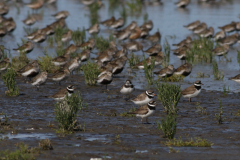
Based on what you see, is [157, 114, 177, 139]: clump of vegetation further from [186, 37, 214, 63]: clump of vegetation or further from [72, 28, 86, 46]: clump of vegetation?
[72, 28, 86, 46]: clump of vegetation

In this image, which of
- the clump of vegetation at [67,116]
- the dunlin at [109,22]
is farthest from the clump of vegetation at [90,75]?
the dunlin at [109,22]

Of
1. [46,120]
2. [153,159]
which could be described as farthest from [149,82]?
[153,159]

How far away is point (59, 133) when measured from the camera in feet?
36.0

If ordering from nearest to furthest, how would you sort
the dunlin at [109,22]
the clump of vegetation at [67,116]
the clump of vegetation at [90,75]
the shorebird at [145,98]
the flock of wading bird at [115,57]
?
the clump of vegetation at [67,116] → the shorebird at [145,98] → the flock of wading bird at [115,57] → the clump of vegetation at [90,75] → the dunlin at [109,22]

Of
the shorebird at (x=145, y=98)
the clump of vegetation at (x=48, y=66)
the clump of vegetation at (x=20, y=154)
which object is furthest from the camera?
the clump of vegetation at (x=48, y=66)

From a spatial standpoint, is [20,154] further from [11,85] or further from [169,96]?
[11,85]

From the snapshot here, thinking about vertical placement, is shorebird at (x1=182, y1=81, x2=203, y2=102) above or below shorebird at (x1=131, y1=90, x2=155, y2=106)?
below

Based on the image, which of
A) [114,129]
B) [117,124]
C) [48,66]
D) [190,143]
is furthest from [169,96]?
[48,66]

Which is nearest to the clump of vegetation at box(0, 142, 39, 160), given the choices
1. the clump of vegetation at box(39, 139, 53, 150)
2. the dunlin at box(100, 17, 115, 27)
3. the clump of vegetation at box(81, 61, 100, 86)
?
the clump of vegetation at box(39, 139, 53, 150)

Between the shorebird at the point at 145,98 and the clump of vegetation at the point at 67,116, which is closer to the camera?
the clump of vegetation at the point at 67,116

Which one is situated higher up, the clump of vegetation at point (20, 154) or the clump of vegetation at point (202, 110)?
the clump of vegetation at point (20, 154)

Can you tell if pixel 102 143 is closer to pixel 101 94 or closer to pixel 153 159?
pixel 153 159

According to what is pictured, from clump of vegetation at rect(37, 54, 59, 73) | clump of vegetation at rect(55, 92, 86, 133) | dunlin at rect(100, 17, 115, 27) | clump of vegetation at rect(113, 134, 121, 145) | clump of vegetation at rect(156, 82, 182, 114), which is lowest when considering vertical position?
dunlin at rect(100, 17, 115, 27)

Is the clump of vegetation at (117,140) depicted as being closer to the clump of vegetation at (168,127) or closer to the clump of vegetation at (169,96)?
the clump of vegetation at (168,127)
